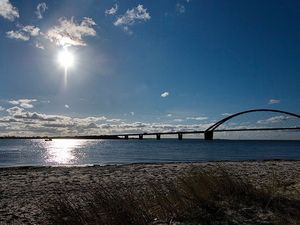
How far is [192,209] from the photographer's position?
784 cm

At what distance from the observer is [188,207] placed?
7965 millimetres

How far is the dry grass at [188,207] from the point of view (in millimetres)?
6633

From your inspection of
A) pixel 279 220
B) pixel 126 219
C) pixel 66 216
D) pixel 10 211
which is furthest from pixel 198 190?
pixel 10 211

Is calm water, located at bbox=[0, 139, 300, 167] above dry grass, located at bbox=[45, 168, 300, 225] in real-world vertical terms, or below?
below

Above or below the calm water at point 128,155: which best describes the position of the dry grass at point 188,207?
above

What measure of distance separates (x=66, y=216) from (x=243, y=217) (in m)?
3.59

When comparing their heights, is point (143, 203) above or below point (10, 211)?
above

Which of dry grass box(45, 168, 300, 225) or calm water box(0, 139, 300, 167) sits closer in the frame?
dry grass box(45, 168, 300, 225)

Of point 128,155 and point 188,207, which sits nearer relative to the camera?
Result: point 188,207

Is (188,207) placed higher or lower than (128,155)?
higher

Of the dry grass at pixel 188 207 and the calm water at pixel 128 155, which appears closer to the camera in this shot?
the dry grass at pixel 188 207

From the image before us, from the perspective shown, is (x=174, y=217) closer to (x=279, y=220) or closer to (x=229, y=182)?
(x=279, y=220)

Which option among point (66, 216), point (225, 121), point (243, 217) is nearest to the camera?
point (66, 216)

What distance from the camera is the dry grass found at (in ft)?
21.8
